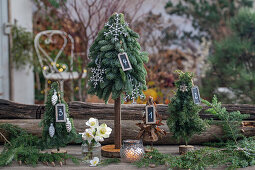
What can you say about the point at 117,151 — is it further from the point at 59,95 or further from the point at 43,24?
the point at 43,24

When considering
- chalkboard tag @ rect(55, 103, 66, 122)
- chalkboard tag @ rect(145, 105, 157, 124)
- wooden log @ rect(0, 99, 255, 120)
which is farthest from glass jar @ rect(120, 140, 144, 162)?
wooden log @ rect(0, 99, 255, 120)

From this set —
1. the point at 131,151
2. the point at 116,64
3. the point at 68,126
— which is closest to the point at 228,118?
the point at 131,151

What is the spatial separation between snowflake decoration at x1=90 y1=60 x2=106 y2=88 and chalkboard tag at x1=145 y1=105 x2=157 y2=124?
31 centimetres

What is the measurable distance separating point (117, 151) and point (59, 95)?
455 millimetres

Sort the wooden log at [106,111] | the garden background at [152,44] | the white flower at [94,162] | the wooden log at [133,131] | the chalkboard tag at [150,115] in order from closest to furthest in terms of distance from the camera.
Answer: the white flower at [94,162] → the chalkboard tag at [150,115] → the wooden log at [133,131] → the wooden log at [106,111] → the garden background at [152,44]

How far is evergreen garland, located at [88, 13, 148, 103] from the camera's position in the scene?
168 cm

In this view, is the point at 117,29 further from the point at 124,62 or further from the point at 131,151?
the point at 131,151

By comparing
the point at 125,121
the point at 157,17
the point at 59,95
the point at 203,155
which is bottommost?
the point at 203,155

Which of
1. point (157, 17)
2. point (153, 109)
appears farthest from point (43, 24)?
point (153, 109)

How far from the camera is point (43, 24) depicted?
5992 millimetres

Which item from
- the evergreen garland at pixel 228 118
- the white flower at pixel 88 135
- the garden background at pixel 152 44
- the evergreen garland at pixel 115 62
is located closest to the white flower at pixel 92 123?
the white flower at pixel 88 135

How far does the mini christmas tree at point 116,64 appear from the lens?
5.50ft

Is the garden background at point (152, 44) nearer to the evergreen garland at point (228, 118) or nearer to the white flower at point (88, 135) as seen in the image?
the evergreen garland at point (228, 118)

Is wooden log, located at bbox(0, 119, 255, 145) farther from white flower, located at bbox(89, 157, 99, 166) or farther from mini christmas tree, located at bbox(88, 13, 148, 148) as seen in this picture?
white flower, located at bbox(89, 157, 99, 166)
